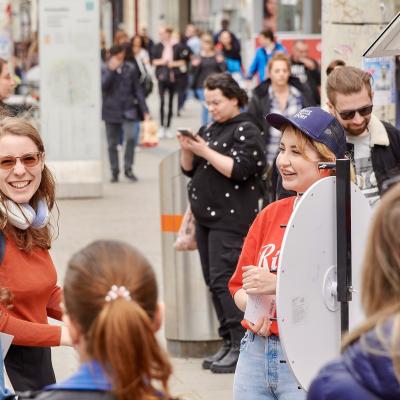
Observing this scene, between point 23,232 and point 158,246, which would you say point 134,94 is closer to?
point 158,246

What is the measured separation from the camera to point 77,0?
14609mm

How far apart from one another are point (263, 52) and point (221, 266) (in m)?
10.9

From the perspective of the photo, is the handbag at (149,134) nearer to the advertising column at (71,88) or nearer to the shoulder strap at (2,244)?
the advertising column at (71,88)

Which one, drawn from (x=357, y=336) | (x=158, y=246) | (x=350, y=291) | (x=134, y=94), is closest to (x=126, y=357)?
(x=357, y=336)

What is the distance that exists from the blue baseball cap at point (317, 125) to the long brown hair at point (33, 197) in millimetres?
836

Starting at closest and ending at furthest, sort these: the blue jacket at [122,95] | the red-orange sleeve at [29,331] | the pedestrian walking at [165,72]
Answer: the red-orange sleeve at [29,331], the blue jacket at [122,95], the pedestrian walking at [165,72]

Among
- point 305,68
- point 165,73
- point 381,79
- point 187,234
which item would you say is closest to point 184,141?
point 187,234

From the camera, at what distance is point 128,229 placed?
1287 cm

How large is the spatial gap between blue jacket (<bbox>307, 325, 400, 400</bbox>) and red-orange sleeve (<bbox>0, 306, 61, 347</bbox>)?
1.72 meters

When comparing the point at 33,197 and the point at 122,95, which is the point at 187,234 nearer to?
the point at 33,197

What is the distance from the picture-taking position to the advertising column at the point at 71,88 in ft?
48.0

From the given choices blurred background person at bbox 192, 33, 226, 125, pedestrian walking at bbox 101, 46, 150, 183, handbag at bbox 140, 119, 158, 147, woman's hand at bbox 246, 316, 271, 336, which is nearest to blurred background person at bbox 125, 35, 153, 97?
pedestrian walking at bbox 101, 46, 150, 183

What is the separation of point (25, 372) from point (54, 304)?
10.8 inches

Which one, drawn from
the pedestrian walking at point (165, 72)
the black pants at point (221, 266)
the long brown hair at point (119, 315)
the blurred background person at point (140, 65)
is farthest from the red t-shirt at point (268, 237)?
the pedestrian walking at point (165, 72)
